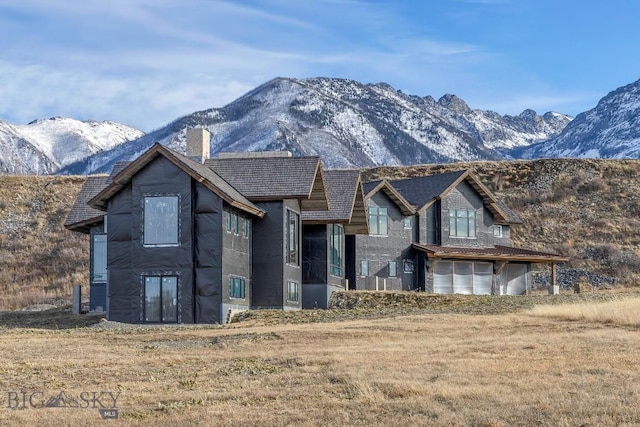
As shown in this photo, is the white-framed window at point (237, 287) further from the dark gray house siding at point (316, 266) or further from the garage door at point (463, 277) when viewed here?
the garage door at point (463, 277)

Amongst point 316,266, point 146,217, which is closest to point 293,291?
point 316,266

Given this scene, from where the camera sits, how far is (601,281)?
72.9 meters

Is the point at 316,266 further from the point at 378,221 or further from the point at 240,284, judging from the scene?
the point at 378,221

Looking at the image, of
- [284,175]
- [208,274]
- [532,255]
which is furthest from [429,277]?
[208,274]

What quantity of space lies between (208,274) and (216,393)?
21163 millimetres

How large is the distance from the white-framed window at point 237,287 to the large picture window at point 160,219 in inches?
124

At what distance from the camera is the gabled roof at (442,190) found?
61312 mm

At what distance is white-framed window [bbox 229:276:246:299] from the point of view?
42750mm

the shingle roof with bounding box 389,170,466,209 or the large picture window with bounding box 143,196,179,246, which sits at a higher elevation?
the shingle roof with bounding box 389,170,466,209

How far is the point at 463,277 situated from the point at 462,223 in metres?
3.66

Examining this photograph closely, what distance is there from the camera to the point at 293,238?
155 feet

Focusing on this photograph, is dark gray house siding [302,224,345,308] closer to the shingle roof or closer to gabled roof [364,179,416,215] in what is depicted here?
gabled roof [364,179,416,215]

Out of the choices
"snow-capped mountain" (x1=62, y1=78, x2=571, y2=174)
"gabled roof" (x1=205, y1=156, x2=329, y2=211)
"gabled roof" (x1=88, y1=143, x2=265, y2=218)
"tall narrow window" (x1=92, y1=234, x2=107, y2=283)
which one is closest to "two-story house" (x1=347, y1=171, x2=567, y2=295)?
"gabled roof" (x1=205, y1=156, x2=329, y2=211)

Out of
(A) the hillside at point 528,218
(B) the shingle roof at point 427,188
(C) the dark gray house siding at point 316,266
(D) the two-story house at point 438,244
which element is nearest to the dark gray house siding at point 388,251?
(D) the two-story house at point 438,244
